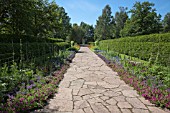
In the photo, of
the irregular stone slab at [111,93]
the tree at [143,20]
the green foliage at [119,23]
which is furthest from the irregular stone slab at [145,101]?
the green foliage at [119,23]

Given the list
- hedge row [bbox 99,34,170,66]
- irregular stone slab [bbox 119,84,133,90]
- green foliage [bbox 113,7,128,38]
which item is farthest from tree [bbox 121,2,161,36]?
irregular stone slab [bbox 119,84,133,90]

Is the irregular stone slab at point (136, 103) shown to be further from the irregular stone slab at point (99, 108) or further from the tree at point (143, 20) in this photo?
the tree at point (143, 20)

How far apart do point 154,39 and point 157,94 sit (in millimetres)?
7015

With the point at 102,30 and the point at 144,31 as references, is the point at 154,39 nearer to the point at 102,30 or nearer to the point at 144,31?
the point at 144,31

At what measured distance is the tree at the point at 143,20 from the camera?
21609 millimetres

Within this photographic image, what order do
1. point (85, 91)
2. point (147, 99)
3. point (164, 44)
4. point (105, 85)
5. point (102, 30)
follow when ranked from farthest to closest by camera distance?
point (102, 30), point (164, 44), point (105, 85), point (85, 91), point (147, 99)

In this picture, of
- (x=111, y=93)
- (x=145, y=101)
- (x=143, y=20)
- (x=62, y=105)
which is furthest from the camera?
(x=143, y=20)

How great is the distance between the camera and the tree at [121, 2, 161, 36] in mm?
21609

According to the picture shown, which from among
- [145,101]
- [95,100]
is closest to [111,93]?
[95,100]

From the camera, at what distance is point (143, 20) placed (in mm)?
22297

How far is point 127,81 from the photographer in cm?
466

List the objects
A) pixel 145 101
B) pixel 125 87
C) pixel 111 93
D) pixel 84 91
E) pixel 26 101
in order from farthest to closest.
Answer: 1. pixel 125 87
2. pixel 84 91
3. pixel 111 93
4. pixel 145 101
5. pixel 26 101

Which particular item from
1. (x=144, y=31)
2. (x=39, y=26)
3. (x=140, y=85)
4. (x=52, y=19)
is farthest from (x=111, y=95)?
(x=144, y=31)

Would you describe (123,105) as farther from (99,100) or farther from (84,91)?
(84,91)
